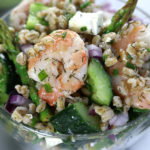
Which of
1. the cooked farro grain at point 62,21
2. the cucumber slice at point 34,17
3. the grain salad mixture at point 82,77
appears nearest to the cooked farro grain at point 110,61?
the grain salad mixture at point 82,77

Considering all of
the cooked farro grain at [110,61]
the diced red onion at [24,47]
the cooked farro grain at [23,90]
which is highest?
the cooked farro grain at [110,61]

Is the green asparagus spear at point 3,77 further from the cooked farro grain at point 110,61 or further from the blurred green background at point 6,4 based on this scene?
the blurred green background at point 6,4

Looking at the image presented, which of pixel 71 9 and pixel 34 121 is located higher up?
pixel 71 9

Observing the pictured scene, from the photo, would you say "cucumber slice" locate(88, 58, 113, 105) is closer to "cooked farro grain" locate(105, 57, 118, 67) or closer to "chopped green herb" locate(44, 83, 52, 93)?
"cooked farro grain" locate(105, 57, 118, 67)

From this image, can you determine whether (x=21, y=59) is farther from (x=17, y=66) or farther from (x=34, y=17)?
(x=34, y=17)

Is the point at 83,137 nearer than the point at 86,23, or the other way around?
the point at 83,137

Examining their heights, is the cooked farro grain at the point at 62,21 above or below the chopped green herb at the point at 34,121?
above

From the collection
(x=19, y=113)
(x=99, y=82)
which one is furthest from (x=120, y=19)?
(x=19, y=113)
